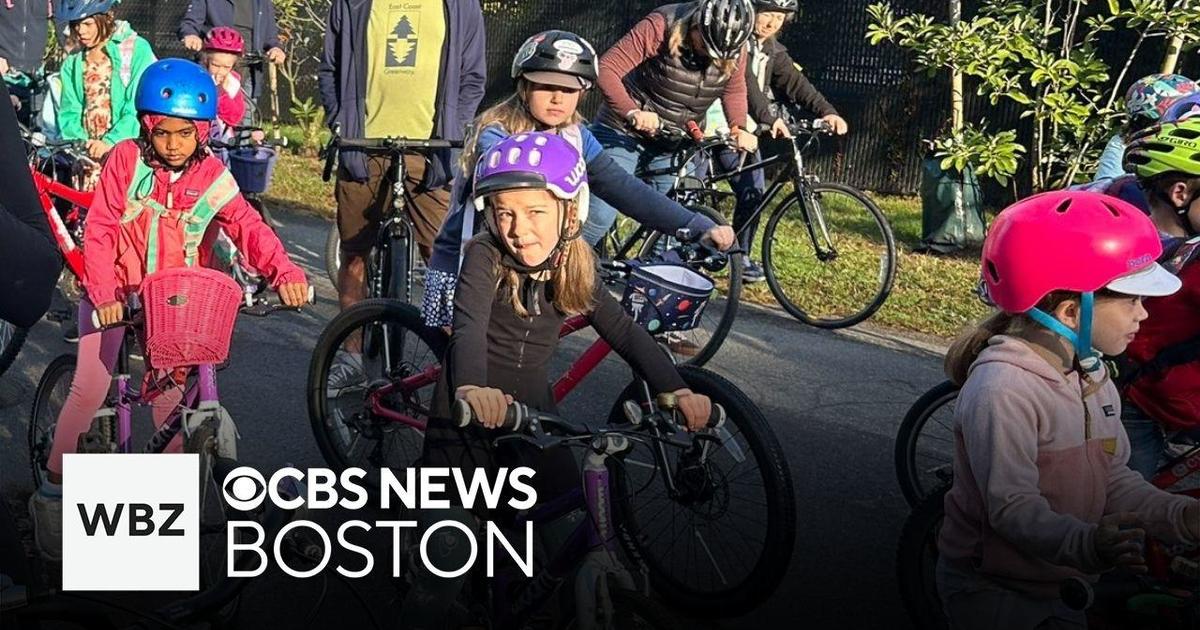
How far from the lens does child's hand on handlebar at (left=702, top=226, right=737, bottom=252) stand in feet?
16.2

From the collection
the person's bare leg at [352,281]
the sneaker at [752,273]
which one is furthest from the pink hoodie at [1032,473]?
the sneaker at [752,273]

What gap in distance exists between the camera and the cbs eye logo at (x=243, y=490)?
4309 mm

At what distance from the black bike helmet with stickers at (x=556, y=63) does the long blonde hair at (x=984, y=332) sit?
2.64m

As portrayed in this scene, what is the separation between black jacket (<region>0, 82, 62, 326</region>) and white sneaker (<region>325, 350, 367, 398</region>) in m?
3.11

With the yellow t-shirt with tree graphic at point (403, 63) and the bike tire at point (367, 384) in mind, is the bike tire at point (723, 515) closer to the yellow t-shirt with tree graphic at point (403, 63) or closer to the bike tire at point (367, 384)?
the bike tire at point (367, 384)

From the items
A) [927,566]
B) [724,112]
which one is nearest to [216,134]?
[724,112]

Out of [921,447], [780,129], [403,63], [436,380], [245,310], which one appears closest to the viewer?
[245,310]

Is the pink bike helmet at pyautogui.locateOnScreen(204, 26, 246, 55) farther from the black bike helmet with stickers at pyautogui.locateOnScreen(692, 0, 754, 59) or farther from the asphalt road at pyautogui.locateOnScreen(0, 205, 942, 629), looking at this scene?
the black bike helmet with stickers at pyautogui.locateOnScreen(692, 0, 754, 59)

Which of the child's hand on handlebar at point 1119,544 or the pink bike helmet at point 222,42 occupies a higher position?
the child's hand on handlebar at point 1119,544

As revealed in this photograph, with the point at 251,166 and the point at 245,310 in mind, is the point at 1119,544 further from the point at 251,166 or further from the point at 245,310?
the point at 251,166

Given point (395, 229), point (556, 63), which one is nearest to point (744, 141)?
point (395, 229)

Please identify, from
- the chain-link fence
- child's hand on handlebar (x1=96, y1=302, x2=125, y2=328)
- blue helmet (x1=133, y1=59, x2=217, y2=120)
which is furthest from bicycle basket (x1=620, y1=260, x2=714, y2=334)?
the chain-link fence

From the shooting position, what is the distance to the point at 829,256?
8.91 metres

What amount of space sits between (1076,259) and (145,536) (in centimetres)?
291
